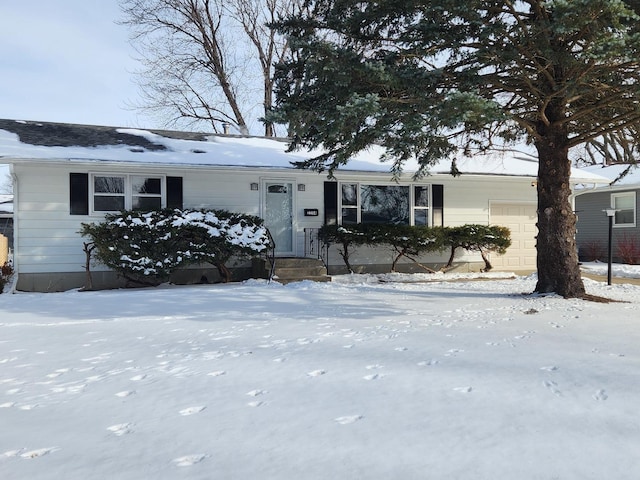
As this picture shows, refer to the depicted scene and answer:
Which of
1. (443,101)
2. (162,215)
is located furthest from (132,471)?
(162,215)

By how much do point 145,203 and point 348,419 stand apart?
10100 millimetres

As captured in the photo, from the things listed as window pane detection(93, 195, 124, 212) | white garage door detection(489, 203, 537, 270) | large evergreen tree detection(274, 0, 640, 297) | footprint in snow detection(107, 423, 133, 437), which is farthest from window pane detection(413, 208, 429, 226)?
footprint in snow detection(107, 423, 133, 437)

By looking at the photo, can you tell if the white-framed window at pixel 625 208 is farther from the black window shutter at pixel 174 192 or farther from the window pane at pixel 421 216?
the black window shutter at pixel 174 192

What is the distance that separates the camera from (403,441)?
121 inches

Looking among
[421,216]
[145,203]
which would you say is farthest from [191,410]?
[421,216]

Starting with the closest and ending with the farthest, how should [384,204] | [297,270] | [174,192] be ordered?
[297,270]
[174,192]
[384,204]

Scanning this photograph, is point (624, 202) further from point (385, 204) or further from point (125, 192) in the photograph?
point (125, 192)

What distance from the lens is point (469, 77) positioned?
7762 mm

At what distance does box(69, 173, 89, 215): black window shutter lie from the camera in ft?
38.1

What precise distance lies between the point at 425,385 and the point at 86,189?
10069mm

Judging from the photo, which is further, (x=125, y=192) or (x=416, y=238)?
(x=416, y=238)

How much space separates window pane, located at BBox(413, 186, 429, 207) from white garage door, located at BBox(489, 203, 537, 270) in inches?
89.6

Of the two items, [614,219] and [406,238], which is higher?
[614,219]

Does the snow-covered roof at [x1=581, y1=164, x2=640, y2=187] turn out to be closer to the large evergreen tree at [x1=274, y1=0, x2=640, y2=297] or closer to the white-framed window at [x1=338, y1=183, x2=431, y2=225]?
the white-framed window at [x1=338, y1=183, x2=431, y2=225]
